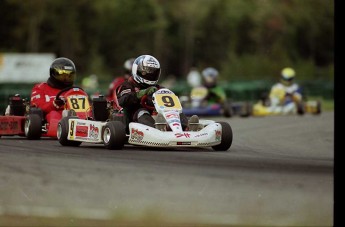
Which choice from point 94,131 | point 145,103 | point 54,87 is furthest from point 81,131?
point 54,87

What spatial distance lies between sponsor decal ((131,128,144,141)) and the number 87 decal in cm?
35

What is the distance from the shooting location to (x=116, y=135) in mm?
8406

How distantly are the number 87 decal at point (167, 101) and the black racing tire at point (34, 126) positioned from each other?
170 cm

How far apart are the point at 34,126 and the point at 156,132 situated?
73.9 inches

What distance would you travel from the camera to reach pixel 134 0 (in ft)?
99.7

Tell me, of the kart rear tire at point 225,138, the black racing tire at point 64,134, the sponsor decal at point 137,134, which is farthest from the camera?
the black racing tire at point 64,134

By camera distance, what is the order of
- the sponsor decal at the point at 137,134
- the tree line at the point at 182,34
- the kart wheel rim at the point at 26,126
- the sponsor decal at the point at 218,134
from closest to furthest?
the sponsor decal at the point at 137,134
the sponsor decal at the point at 218,134
the kart wheel rim at the point at 26,126
the tree line at the point at 182,34

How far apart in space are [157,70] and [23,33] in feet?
42.4

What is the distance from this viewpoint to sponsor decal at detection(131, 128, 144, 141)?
28.0ft

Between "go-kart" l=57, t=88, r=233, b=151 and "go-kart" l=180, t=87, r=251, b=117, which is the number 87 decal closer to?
"go-kart" l=57, t=88, r=233, b=151

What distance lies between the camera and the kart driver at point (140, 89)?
29.3 feet

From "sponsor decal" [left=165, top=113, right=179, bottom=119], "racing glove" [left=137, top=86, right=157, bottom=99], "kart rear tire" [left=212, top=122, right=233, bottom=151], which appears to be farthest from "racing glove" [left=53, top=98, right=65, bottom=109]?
"kart rear tire" [left=212, top=122, right=233, bottom=151]

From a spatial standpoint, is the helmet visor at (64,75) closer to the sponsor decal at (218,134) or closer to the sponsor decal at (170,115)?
the sponsor decal at (170,115)

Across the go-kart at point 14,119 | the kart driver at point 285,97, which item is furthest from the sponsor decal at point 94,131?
the kart driver at point 285,97
